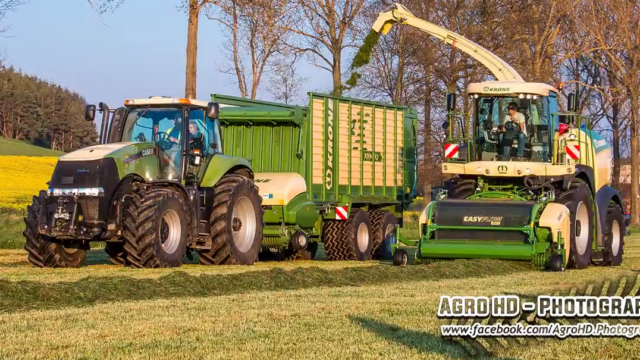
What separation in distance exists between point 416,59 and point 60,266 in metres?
21.9

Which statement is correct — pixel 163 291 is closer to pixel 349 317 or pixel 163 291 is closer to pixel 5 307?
pixel 5 307

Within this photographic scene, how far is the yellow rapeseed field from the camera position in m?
38.7

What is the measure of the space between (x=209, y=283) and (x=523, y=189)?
6.98 metres

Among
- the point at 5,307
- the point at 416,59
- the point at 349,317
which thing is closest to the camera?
the point at 349,317

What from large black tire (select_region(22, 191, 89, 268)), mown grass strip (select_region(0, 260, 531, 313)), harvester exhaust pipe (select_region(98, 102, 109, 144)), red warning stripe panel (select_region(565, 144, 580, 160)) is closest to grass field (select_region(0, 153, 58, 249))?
harvester exhaust pipe (select_region(98, 102, 109, 144))

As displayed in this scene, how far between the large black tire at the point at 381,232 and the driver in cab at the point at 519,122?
3.96 meters

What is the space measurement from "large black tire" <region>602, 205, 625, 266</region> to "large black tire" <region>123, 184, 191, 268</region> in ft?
24.9

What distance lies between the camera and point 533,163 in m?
16.9

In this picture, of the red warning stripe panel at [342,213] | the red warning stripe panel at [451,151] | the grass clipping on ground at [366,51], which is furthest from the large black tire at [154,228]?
the grass clipping on ground at [366,51]

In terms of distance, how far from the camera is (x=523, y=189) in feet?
55.8

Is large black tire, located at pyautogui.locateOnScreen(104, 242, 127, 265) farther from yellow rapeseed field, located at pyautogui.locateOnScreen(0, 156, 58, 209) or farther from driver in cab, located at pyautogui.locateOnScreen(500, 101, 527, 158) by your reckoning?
yellow rapeseed field, located at pyautogui.locateOnScreen(0, 156, 58, 209)

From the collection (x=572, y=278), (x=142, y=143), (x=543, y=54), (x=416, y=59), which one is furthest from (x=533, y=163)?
(x=543, y=54)

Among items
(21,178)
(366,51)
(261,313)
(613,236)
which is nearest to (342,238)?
(613,236)

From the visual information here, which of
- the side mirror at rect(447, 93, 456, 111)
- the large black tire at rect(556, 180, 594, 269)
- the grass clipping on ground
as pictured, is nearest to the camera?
the large black tire at rect(556, 180, 594, 269)
